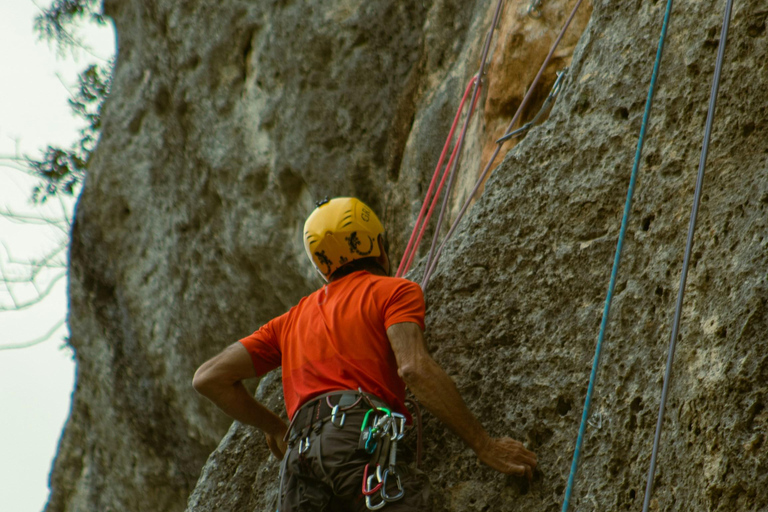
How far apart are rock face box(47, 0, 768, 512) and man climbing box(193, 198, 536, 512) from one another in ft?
1.05

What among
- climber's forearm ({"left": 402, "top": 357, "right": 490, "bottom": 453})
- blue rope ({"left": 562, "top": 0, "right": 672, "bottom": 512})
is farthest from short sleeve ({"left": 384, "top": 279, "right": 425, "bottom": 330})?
blue rope ({"left": 562, "top": 0, "right": 672, "bottom": 512})

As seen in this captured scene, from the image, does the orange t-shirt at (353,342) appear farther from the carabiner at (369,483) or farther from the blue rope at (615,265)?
the blue rope at (615,265)

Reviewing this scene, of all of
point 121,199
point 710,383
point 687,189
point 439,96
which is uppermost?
point 121,199

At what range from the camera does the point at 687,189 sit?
292 centimetres

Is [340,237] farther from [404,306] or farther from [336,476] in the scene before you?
[336,476]

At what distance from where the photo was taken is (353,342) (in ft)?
10.0

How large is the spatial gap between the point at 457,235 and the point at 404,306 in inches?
26.8

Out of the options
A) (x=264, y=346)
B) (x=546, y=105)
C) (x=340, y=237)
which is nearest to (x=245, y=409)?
(x=264, y=346)

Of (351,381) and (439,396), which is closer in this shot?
(439,396)

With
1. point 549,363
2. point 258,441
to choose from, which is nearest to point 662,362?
point 549,363

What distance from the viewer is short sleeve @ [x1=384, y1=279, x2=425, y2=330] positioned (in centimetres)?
301

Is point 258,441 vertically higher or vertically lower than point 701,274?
higher

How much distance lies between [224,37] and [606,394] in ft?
19.4

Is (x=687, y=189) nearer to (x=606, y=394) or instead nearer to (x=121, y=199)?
(x=606, y=394)
